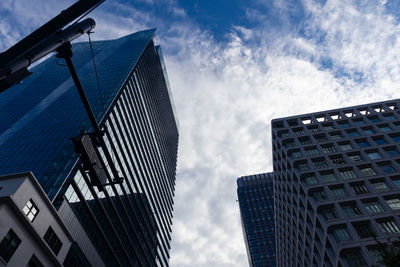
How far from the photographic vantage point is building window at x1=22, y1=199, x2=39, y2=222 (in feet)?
83.0

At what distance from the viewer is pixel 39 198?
27.6 meters

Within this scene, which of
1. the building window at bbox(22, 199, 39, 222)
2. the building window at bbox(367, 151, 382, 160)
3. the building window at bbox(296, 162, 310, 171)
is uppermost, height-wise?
the building window at bbox(367, 151, 382, 160)

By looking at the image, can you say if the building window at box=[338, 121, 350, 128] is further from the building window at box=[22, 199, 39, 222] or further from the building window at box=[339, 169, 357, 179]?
the building window at box=[22, 199, 39, 222]

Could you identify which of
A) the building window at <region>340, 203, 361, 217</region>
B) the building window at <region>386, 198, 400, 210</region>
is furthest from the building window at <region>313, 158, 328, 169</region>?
the building window at <region>386, 198, 400, 210</region>

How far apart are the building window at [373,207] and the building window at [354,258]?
739 cm

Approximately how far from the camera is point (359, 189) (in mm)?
41438

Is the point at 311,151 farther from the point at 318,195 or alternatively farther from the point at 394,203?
the point at 394,203

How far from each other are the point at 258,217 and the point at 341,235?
12861 cm

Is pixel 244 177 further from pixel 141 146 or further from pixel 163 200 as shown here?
pixel 141 146

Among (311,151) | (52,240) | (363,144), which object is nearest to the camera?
(52,240)

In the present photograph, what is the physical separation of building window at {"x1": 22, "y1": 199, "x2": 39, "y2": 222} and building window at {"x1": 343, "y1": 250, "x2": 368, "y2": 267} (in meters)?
35.5

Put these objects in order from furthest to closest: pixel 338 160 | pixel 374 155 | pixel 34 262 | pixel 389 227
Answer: pixel 338 160 → pixel 374 155 → pixel 389 227 → pixel 34 262

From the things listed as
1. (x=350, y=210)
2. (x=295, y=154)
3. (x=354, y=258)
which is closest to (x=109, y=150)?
(x=295, y=154)

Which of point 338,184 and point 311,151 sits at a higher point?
point 311,151
